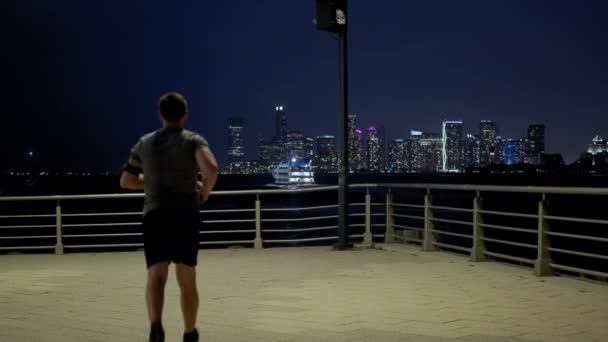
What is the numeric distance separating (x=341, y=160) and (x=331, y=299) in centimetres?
462

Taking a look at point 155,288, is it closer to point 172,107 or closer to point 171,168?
point 171,168

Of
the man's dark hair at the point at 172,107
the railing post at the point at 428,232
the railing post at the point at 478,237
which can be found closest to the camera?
the man's dark hair at the point at 172,107

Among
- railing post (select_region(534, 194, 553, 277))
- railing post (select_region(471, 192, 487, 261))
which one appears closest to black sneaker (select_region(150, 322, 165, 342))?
railing post (select_region(534, 194, 553, 277))

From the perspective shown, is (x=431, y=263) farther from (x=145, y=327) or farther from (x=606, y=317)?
(x=145, y=327)

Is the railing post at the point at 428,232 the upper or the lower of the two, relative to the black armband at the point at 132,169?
lower

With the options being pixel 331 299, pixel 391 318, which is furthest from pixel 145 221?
pixel 331 299

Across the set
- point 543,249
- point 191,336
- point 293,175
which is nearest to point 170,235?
point 191,336

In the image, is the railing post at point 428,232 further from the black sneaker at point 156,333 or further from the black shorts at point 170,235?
the black sneaker at point 156,333

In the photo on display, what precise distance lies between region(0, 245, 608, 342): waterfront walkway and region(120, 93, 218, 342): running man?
1.23m

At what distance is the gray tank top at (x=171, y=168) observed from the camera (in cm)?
428

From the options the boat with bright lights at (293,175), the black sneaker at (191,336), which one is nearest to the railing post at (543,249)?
the black sneaker at (191,336)

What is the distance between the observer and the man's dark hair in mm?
4355

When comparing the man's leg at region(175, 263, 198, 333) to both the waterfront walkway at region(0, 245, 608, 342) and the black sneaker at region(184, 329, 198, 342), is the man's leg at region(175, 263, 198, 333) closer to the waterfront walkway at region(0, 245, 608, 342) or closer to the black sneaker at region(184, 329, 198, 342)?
Result: the black sneaker at region(184, 329, 198, 342)

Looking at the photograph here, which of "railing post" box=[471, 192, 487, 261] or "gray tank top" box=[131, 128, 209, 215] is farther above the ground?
"gray tank top" box=[131, 128, 209, 215]
